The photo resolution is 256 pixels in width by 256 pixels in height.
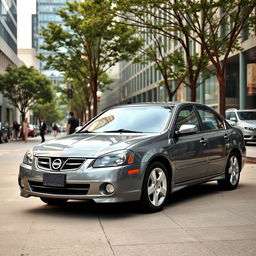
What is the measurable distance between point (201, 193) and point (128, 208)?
1849mm

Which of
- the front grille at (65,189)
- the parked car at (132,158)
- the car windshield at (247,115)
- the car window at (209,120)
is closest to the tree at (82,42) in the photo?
the car windshield at (247,115)

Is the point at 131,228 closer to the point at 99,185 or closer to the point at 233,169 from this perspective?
the point at 99,185

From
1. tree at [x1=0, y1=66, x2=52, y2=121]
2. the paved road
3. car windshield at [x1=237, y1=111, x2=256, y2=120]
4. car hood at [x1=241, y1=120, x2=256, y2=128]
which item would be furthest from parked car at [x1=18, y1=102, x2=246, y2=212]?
tree at [x1=0, y1=66, x2=52, y2=121]

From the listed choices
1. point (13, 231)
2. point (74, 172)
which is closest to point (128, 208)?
point (74, 172)

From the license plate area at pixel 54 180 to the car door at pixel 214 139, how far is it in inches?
102

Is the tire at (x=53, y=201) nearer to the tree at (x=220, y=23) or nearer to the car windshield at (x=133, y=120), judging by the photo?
the car windshield at (x=133, y=120)

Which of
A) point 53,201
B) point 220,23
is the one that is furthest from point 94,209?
point 220,23

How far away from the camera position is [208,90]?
41.0 m

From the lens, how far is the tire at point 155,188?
6121 mm

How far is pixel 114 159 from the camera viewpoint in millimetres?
5895

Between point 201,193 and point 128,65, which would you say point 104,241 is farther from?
point 128,65

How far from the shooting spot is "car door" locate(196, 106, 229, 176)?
7.63 m

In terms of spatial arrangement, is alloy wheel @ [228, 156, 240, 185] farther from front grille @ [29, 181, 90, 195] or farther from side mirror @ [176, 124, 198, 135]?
front grille @ [29, 181, 90, 195]

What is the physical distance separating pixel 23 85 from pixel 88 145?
44034 millimetres
